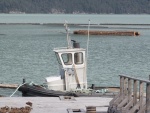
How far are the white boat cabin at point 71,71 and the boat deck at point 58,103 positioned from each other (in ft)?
9.99

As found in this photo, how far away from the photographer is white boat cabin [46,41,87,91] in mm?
24906

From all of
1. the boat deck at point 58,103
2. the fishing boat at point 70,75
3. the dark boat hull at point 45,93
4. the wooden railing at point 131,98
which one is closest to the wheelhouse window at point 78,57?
the fishing boat at point 70,75

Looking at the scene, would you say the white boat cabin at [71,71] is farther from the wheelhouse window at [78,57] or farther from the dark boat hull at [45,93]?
the dark boat hull at [45,93]

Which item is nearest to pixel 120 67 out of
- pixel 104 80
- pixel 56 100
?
pixel 104 80

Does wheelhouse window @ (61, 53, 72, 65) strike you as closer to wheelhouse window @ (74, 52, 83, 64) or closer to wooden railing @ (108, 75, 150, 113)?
wheelhouse window @ (74, 52, 83, 64)

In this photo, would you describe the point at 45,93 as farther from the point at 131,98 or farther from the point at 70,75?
the point at 131,98

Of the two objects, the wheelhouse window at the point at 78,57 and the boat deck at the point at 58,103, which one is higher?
the wheelhouse window at the point at 78,57

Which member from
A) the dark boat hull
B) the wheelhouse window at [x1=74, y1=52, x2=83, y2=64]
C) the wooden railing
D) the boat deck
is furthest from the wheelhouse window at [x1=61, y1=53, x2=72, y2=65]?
the wooden railing

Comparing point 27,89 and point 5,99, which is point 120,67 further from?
point 5,99

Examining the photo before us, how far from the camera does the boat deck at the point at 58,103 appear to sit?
1869 centimetres

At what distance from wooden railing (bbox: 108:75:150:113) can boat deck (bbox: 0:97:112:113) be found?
0.89 meters

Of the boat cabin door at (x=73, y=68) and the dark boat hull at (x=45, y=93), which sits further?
the boat cabin door at (x=73, y=68)

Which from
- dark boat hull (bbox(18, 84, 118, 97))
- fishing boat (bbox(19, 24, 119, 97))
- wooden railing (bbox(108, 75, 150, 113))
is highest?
fishing boat (bbox(19, 24, 119, 97))

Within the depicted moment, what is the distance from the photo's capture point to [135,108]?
52.5ft
